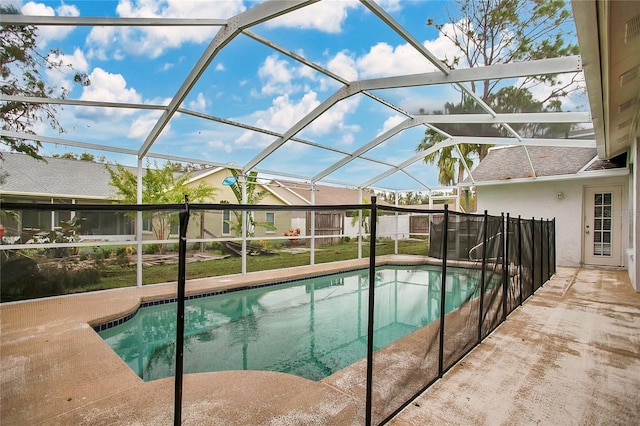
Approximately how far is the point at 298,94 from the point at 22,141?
498 cm

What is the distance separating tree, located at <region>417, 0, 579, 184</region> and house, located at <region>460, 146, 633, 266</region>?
3633mm

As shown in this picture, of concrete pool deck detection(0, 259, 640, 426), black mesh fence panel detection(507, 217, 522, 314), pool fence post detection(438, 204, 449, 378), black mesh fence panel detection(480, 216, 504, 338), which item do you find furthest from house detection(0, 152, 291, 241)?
black mesh fence panel detection(507, 217, 522, 314)

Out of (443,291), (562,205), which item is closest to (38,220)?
(443,291)

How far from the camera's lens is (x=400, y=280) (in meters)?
3.09

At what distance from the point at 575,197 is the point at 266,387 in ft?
36.1

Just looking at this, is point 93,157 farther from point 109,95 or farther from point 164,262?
point 164,262

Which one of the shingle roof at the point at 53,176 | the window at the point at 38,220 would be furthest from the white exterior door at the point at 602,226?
the shingle roof at the point at 53,176

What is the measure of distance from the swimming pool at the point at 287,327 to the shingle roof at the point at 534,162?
7744 millimetres

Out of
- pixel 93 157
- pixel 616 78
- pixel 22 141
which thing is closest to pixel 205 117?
pixel 22 141

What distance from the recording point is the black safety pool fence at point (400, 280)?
174 cm

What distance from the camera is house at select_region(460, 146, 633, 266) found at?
919 centimetres

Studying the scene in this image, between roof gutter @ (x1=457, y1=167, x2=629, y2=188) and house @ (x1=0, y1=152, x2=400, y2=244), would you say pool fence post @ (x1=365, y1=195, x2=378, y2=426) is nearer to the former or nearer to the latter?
house @ (x1=0, y1=152, x2=400, y2=244)

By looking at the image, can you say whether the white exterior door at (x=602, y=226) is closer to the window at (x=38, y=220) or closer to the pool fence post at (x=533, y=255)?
the pool fence post at (x=533, y=255)

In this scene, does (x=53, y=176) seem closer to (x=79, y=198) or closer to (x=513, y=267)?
(x=79, y=198)
